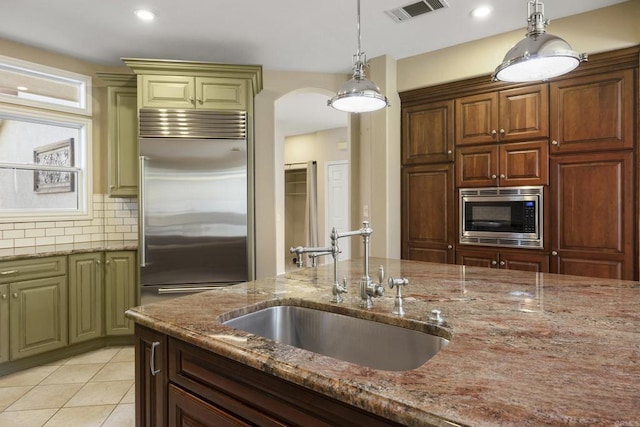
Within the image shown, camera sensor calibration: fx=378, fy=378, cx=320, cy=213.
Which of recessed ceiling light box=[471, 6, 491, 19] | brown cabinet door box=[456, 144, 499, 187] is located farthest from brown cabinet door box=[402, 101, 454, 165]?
recessed ceiling light box=[471, 6, 491, 19]

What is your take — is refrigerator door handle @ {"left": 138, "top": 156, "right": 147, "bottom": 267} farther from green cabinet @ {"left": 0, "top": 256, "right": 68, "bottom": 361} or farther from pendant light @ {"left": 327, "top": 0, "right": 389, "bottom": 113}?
pendant light @ {"left": 327, "top": 0, "right": 389, "bottom": 113}

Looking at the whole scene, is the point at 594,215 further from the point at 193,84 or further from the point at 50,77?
the point at 50,77

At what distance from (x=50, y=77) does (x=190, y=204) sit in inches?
70.4

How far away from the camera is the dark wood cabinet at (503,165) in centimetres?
298

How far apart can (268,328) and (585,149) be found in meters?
2.68

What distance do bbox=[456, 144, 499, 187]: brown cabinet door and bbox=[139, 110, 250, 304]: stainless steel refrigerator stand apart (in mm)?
1908

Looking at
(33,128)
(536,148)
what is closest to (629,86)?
(536,148)

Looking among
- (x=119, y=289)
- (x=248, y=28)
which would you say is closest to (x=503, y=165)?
(x=248, y=28)

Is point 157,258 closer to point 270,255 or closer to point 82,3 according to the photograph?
point 270,255

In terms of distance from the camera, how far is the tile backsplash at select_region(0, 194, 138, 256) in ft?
10.3

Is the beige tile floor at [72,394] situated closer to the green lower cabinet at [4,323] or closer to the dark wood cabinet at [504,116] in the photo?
the green lower cabinet at [4,323]

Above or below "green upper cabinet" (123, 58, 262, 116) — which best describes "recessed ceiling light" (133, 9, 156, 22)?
above

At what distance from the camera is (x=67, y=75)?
3447 mm

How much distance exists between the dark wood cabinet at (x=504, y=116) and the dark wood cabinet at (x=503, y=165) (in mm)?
70
